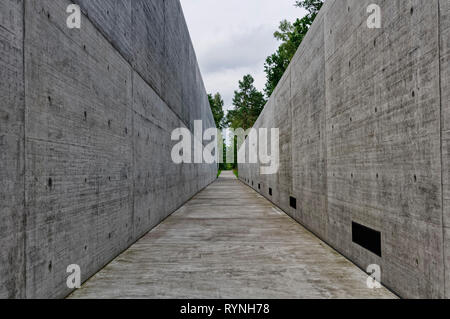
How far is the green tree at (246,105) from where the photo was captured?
5709 cm

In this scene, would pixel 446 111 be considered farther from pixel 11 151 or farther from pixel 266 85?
pixel 266 85

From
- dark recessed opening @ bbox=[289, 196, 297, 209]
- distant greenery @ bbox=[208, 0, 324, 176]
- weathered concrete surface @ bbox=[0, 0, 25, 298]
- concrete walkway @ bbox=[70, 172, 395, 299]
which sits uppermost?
distant greenery @ bbox=[208, 0, 324, 176]

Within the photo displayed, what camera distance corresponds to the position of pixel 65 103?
118 inches

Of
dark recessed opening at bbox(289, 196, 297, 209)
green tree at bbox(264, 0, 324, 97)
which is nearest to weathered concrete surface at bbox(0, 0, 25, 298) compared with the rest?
dark recessed opening at bbox(289, 196, 297, 209)

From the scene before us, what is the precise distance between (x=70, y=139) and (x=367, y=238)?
13.0ft

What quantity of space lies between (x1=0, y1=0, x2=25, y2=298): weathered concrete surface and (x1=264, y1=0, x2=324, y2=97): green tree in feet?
72.1

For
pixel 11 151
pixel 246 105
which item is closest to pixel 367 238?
pixel 11 151

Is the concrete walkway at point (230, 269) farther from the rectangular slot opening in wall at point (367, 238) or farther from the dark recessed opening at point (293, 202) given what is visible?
the dark recessed opening at point (293, 202)

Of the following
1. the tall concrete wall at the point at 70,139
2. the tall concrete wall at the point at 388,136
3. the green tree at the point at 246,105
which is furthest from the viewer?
the green tree at the point at 246,105

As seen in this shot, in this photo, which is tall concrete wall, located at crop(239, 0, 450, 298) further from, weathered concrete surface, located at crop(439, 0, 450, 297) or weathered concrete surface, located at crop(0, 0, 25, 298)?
weathered concrete surface, located at crop(0, 0, 25, 298)

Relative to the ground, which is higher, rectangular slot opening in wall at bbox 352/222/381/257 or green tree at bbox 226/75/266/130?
green tree at bbox 226/75/266/130

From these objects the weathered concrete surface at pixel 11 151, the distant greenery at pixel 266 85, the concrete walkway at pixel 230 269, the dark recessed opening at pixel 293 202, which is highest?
the distant greenery at pixel 266 85

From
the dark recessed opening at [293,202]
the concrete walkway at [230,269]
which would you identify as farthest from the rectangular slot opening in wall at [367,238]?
the dark recessed opening at [293,202]

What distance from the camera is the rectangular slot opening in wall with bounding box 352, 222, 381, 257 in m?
3.32
